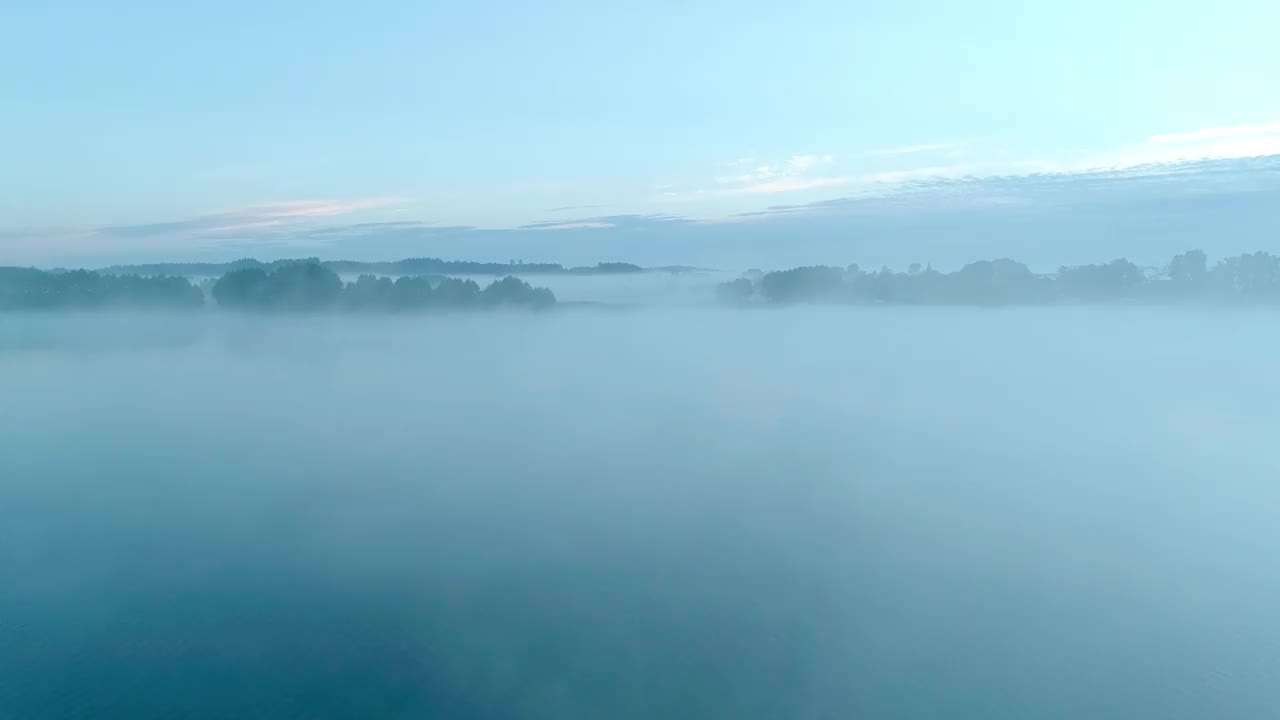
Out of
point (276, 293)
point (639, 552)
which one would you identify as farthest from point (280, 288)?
point (639, 552)

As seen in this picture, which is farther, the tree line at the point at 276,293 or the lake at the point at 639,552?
the tree line at the point at 276,293

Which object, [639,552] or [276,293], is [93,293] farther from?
[639,552]

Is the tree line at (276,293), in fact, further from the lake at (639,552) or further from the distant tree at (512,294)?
the lake at (639,552)

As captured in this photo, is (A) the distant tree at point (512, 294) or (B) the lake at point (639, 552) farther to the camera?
(A) the distant tree at point (512, 294)

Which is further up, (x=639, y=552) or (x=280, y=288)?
(x=280, y=288)

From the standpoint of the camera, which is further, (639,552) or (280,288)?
(280,288)

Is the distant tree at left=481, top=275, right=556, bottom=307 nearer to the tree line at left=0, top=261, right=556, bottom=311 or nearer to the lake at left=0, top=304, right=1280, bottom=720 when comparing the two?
the tree line at left=0, top=261, right=556, bottom=311

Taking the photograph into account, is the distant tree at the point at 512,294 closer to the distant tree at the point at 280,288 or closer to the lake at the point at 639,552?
the distant tree at the point at 280,288

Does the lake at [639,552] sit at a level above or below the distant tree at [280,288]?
below

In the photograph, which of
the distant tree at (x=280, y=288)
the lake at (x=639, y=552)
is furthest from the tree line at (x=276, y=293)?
the lake at (x=639, y=552)

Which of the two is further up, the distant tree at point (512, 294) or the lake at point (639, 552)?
the distant tree at point (512, 294)
